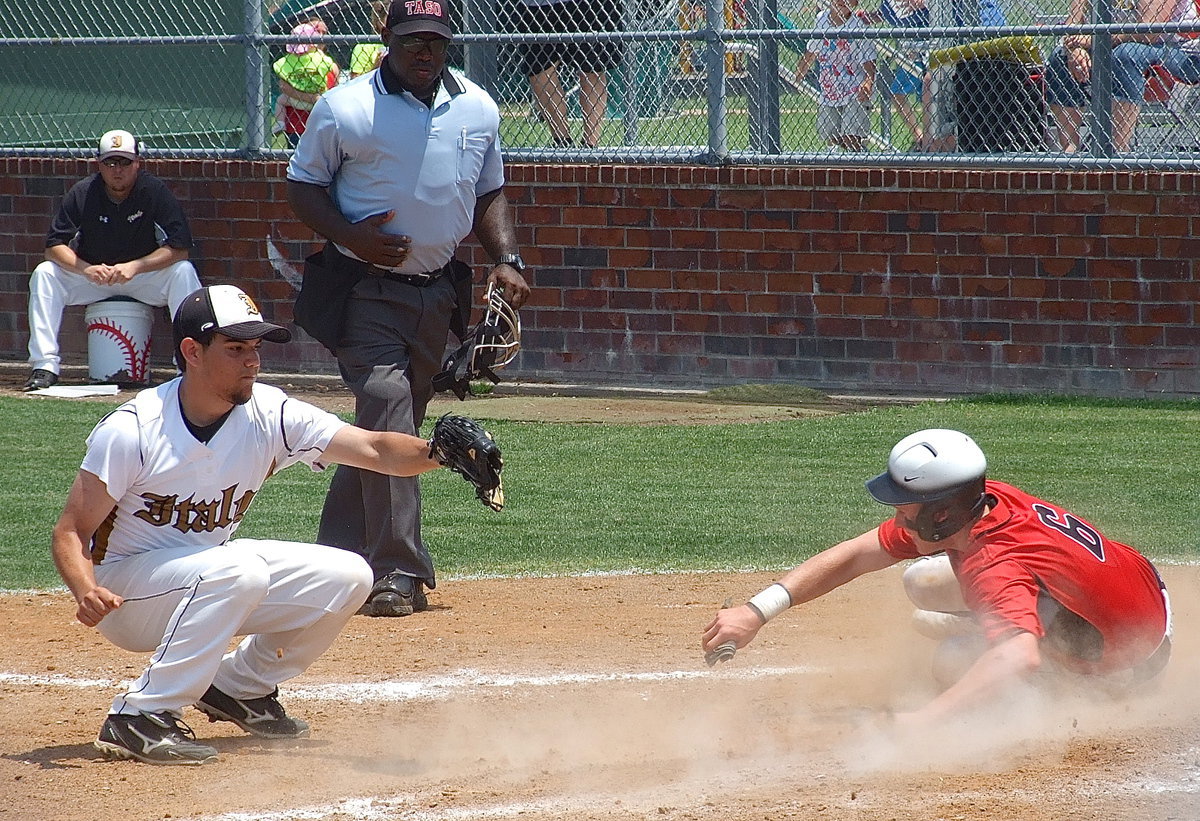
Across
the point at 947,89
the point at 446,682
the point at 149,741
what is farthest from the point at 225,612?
the point at 947,89

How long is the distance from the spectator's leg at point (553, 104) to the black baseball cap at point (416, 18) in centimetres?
568

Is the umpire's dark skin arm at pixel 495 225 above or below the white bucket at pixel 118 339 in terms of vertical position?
above

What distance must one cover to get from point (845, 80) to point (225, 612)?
25.9ft

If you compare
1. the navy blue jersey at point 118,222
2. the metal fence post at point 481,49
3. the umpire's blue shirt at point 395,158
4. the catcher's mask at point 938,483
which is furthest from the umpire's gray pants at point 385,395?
the metal fence post at point 481,49

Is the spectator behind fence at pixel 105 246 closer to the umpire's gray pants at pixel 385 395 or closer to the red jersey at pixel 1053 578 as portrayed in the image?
the umpire's gray pants at pixel 385 395

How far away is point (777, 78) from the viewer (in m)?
11.2

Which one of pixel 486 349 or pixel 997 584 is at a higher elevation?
pixel 486 349

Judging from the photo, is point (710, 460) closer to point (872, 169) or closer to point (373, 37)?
point (872, 169)

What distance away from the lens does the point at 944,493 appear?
14.2 feet

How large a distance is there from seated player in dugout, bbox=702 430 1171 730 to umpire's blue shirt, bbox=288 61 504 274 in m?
2.21

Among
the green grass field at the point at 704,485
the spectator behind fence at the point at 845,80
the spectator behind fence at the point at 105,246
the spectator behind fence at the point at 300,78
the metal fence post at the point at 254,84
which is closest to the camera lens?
the green grass field at the point at 704,485

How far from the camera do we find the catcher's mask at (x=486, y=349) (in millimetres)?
6215

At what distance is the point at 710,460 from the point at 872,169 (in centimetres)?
286

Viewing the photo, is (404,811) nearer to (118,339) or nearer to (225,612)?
(225,612)
